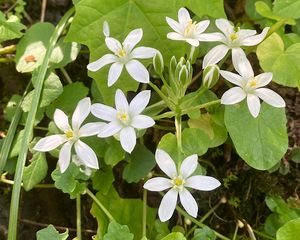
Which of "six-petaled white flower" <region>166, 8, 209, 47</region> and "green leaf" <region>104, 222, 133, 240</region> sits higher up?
"six-petaled white flower" <region>166, 8, 209, 47</region>

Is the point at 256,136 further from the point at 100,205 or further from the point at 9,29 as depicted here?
the point at 9,29

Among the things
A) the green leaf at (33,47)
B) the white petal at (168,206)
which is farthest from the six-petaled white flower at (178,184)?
the green leaf at (33,47)

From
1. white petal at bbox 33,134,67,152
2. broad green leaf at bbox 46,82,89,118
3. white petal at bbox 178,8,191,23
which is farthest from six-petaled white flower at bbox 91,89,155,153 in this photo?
broad green leaf at bbox 46,82,89,118

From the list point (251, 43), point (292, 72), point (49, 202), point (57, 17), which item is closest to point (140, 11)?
point (251, 43)

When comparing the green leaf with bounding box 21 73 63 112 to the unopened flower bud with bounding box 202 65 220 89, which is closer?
the unopened flower bud with bounding box 202 65 220 89

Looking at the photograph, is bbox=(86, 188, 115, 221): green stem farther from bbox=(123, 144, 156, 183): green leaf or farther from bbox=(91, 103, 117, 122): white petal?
bbox=(91, 103, 117, 122): white petal

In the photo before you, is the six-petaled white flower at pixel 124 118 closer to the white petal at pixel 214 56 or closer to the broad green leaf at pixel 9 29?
the white petal at pixel 214 56

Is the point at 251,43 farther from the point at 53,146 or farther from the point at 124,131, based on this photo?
the point at 53,146

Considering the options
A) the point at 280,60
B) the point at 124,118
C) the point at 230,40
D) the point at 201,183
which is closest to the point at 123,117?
the point at 124,118
